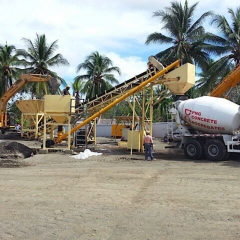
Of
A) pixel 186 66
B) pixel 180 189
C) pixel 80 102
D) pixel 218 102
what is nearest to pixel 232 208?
pixel 180 189

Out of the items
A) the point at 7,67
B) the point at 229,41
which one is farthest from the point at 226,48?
the point at 7,67

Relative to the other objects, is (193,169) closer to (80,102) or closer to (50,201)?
(50,201)

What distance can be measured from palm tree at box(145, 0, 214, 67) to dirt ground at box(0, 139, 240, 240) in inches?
1047

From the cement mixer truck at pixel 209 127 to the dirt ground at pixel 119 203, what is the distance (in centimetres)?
310

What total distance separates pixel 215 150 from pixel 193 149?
1.34m

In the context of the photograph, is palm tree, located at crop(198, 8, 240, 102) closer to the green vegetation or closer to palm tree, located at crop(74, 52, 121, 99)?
the green vegetation

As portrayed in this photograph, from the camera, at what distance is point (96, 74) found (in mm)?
57781

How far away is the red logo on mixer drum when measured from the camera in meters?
20.4

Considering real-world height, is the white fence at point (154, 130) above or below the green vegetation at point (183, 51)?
below

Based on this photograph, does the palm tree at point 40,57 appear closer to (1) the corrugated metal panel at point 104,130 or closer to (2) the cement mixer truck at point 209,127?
(1) the corrugated metal panel at point 104,130

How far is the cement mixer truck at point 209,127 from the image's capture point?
64.9ft

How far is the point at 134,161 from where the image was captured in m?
19.4

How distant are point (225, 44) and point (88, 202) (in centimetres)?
3291

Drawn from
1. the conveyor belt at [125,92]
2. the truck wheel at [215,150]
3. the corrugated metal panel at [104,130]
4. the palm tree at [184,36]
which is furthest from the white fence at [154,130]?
the truck wheel at [215,150]
